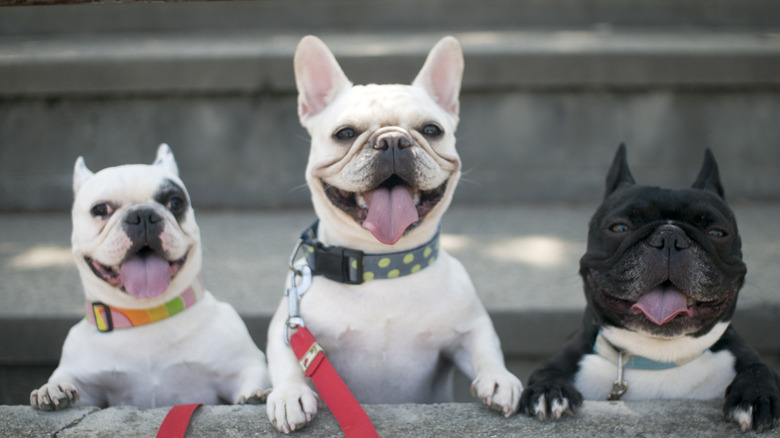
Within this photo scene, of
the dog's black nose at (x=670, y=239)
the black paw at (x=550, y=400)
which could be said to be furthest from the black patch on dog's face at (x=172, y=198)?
the dog's black nose at (x=670, y=239)

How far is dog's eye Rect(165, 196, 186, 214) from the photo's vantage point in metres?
2.66

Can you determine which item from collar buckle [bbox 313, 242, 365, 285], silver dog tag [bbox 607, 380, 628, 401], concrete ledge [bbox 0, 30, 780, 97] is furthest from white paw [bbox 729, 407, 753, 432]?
concrete ledge [bbox 0, 30, 780, 97]

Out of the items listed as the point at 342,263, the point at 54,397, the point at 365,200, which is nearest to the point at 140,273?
the point at 54,397

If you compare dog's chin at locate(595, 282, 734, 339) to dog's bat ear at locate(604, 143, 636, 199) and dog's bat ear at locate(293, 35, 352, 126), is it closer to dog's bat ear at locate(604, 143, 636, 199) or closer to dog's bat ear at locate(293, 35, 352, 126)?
dog's bat ear at locate(604, 143, 636, 199)

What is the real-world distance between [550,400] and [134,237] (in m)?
1.51

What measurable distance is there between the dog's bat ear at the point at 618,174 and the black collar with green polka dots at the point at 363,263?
749 millimetres

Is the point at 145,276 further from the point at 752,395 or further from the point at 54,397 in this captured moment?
the point at 752,395

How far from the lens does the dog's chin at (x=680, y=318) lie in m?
2.24

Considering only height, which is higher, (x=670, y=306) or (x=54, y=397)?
(x=670, y=306)

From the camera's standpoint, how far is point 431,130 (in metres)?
2.61

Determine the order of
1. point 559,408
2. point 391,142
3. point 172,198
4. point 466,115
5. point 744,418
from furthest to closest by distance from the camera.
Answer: point 466,115 → point 172,198 → point 391,142 → point 559,408 → point 744,418

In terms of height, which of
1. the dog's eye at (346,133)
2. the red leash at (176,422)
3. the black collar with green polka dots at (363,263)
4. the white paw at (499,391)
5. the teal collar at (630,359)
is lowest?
the red leash at (176,422)

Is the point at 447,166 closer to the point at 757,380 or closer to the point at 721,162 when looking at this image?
the point at 757,380

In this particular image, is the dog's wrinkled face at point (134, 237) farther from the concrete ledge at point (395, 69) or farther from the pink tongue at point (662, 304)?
the concrete ledge at point (395, 69)
